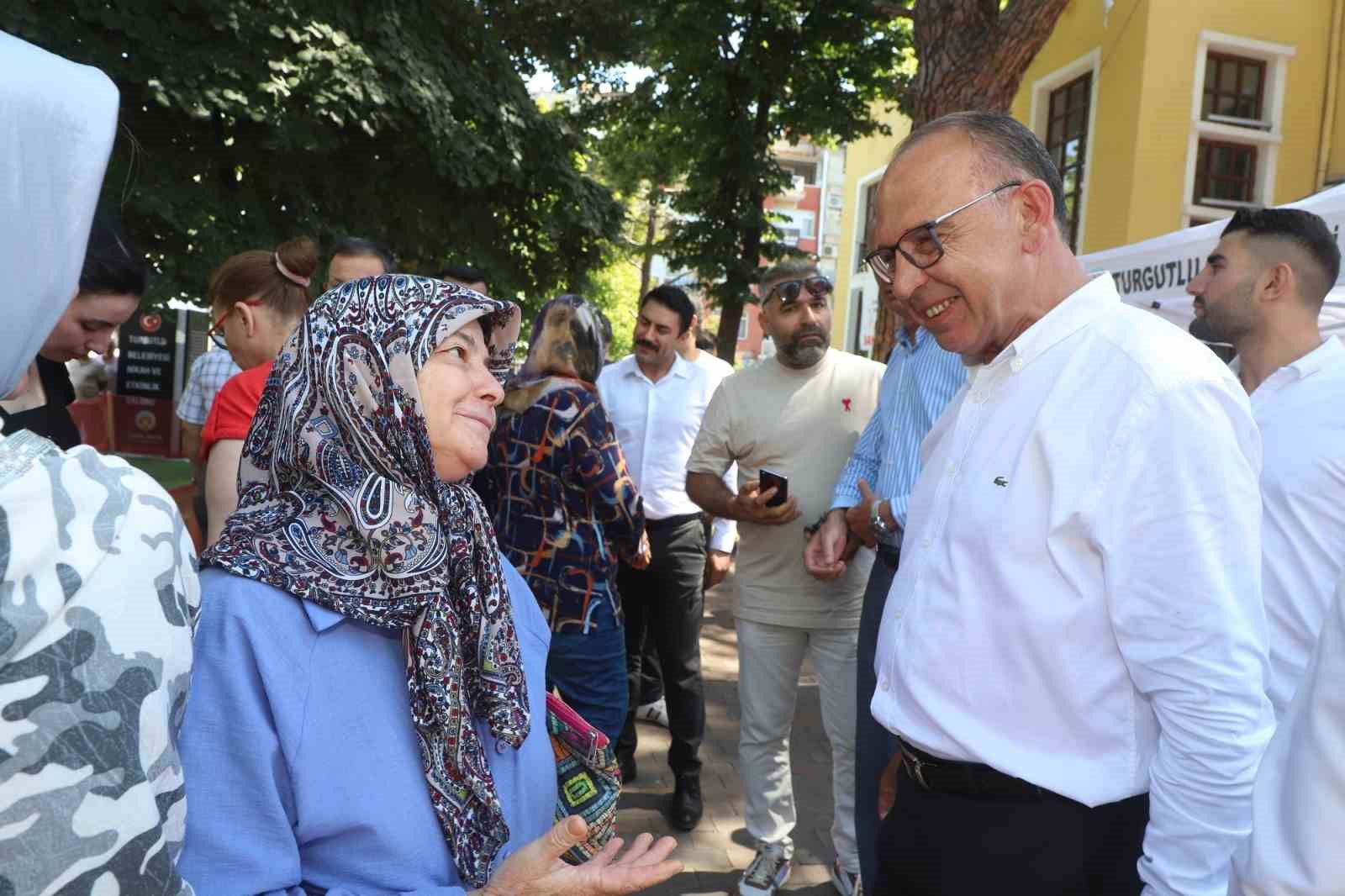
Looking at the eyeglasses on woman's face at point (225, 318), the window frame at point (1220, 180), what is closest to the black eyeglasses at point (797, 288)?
the eyeglasses on woman's face at point (225, 318)

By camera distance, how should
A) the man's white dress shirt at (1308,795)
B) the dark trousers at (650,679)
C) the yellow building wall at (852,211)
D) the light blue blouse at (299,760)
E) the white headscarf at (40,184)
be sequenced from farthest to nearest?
the yellow building wall at (852,211) < the dark trousers at (650,679) < the light blue blouse at (299,760) < the man's white dress shirt at (1308,795) < the white headscarf at (40,184)

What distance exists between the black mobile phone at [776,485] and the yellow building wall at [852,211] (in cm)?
1835

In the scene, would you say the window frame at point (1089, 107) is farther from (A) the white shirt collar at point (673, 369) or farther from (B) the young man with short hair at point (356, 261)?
(B) the young man with short hair at point (356, 261)

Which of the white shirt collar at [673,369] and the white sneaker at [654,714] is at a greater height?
the white shirt collar at [673,369]

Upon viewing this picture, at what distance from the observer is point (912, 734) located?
1960mm

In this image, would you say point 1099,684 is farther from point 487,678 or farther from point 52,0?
point 52,0

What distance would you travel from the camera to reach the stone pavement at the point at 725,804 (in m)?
4.13

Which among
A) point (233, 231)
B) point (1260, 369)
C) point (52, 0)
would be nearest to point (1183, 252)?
point (1260, 369)

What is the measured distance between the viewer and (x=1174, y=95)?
13633 mm

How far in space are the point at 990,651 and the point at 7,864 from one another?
152cm

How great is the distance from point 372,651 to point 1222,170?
15614 mm

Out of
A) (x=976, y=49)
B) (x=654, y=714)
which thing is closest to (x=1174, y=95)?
(x=976, y=49)

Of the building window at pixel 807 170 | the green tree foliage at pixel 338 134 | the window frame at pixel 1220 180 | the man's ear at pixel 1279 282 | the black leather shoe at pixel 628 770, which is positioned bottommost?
the black leather shoe at pixel 628 770

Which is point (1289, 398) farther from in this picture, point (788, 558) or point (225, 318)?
point (225, 318)
